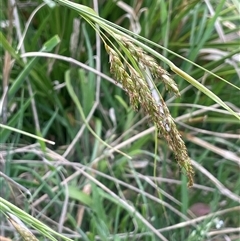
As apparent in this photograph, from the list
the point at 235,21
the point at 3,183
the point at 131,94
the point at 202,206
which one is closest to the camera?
the point at 131,94

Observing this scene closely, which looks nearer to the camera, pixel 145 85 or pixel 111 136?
pixel 145 85

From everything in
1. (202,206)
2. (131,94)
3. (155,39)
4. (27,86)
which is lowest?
(202,206)

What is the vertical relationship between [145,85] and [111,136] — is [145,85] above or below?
above

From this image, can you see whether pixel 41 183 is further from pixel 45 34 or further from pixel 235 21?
pixel 235 21

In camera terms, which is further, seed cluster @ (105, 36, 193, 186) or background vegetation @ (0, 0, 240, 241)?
background vegetation @ (0, 0, 240, 241)

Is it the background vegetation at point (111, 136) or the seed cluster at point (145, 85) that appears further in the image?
the background vegetation at point (111, 136)

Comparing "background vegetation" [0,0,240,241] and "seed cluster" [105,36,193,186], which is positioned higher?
"seed cluster" [105,36,193,186]

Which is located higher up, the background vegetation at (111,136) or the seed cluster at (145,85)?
the seed cluster at (145,85)

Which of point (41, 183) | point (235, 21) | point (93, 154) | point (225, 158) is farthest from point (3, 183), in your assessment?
point (235, 21)
